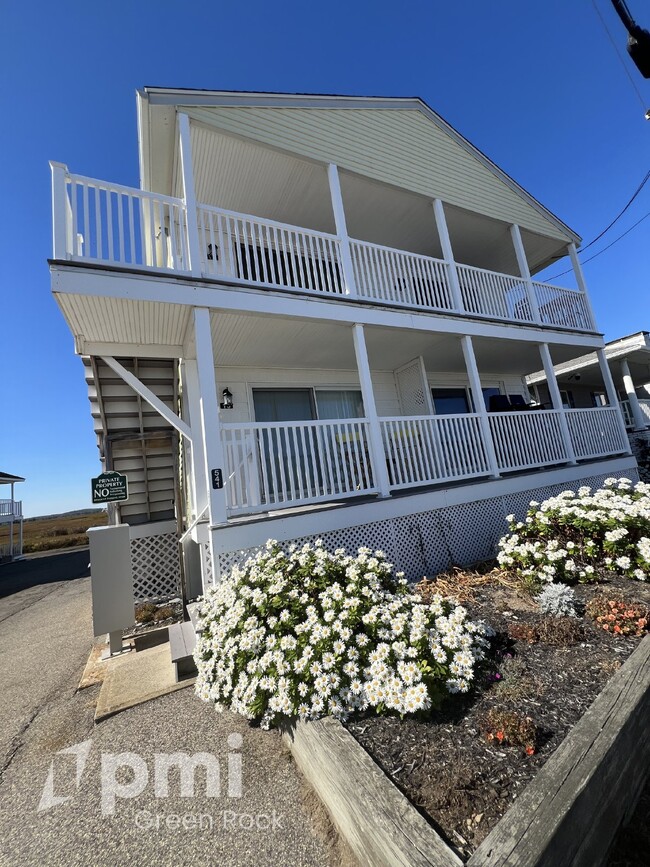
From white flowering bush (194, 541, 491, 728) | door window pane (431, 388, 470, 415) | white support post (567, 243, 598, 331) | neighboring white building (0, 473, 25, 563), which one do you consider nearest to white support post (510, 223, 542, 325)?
white support post (567, 243, 598, 331)

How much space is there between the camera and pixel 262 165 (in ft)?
20.0

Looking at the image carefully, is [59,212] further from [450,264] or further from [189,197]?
[450,264]

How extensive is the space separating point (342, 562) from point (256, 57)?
987cm

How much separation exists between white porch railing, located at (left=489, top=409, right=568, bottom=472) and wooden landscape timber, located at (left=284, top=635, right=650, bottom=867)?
502 centimetres

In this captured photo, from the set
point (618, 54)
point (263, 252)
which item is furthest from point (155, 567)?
point (618, 54)

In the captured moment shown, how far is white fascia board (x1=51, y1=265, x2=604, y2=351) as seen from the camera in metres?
4.16

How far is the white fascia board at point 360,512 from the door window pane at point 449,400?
3.06 m

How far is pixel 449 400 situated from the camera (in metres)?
9.92

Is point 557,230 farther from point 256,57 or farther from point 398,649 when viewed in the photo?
point 398,649

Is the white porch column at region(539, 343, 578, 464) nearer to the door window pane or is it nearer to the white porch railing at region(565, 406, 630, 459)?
the white porch railing at region(565, 406, 630, 459)

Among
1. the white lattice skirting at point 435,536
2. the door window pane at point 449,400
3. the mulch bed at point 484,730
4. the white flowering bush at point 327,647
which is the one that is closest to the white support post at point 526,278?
the door window pane at point 449,400

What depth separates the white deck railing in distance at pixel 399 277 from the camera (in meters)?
6.34

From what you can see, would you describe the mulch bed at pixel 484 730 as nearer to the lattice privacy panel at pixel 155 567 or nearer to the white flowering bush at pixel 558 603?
the white flowering bush at pixel 558 603

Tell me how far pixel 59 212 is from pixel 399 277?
5.02 metres
